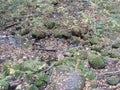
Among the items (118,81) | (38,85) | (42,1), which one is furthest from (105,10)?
(38,85)

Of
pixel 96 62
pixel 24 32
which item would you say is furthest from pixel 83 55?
pixel 24 32

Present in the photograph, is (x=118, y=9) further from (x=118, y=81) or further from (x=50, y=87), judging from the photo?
(x=50, y=87)

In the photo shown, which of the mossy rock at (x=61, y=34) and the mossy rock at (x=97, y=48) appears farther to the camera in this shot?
the mossy rock at (x=61, y=34)

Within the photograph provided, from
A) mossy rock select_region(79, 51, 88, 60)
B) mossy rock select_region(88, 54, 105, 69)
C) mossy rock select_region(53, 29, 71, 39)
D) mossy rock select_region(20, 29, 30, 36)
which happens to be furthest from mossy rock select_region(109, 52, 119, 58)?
mossy rock select_region(20, 29, 30, 36)

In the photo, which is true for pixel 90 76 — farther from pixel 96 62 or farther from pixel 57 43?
pixel 57 43

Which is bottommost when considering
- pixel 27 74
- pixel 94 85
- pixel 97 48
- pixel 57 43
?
pixel 57 43

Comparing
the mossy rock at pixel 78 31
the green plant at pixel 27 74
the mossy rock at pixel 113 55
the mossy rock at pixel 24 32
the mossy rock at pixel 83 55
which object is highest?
the green plant at pixel 27 74

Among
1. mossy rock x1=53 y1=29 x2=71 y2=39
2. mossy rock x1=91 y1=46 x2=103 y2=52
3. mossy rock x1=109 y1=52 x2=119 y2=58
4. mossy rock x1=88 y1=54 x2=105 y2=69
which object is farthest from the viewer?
mossy rock x1=53 y1=29 x2=71 y2=39

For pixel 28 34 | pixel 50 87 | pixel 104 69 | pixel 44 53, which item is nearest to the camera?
pixel 50 87

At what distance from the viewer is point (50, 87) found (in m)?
6.93

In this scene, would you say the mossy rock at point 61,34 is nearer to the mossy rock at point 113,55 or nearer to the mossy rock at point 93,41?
the mossy rock at point 93,41

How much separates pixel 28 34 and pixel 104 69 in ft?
12.9

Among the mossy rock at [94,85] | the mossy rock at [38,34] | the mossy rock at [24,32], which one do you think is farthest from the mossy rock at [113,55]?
the mossy rock at [24,32]

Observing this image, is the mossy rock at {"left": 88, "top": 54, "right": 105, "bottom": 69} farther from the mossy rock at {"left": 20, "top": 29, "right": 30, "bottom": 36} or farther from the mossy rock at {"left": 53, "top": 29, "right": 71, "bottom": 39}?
the mossy rock at {"left": 20, "top": 29, "right": 30, "bottom": 36}
